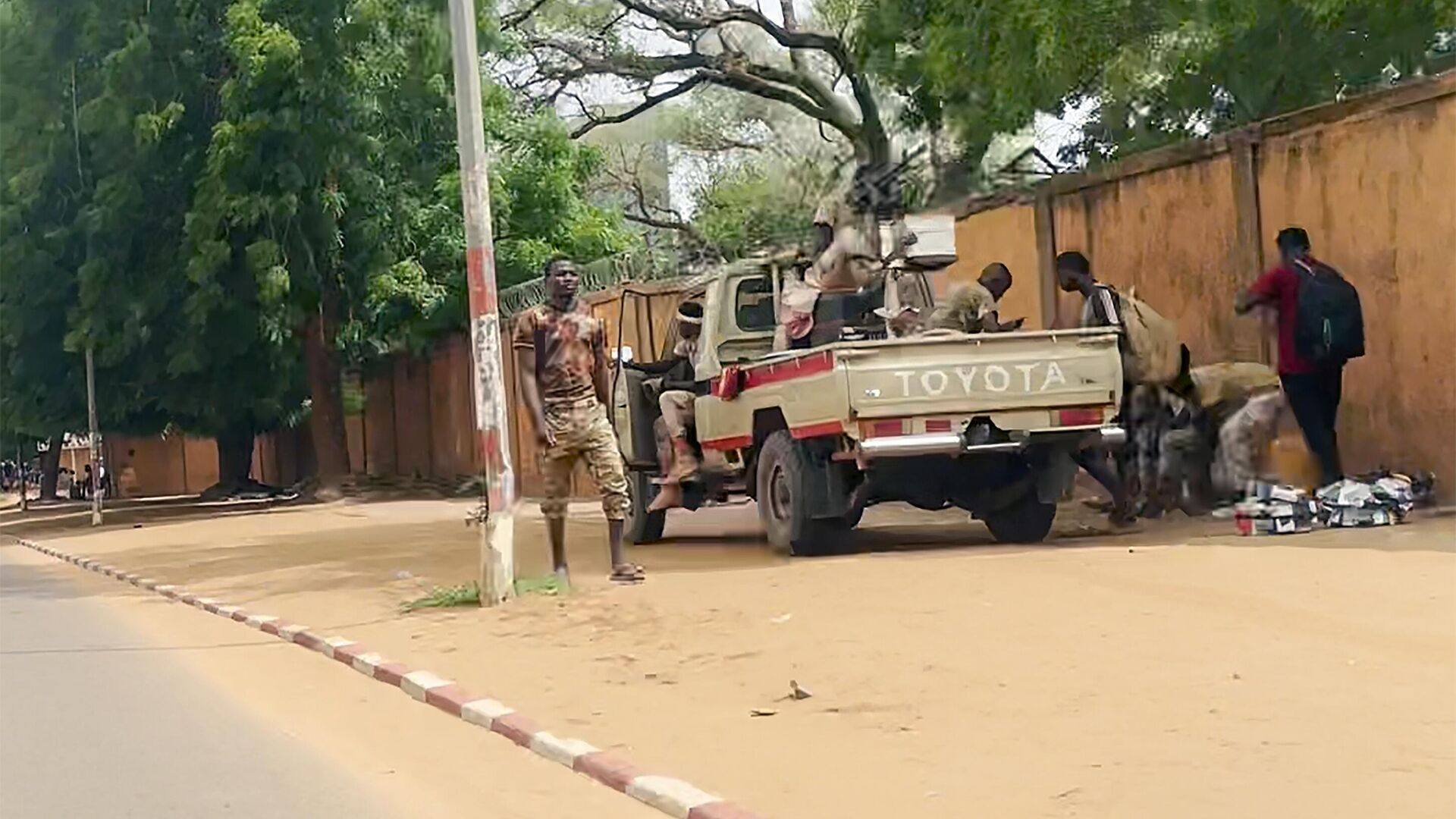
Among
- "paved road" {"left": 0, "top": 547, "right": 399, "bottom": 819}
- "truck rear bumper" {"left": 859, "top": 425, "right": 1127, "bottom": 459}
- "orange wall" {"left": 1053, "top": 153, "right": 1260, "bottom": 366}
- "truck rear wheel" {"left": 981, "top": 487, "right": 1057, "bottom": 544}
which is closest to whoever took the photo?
"paved road" {"left": 0, "top": 547, "right": 399, "bottom": 819}

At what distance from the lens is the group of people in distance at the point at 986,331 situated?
10.9 meters

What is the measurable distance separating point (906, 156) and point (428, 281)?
12.7 m

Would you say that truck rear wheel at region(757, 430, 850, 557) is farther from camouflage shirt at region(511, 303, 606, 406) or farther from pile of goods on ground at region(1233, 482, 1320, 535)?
pile of goods on ground at region(1233, 482, 1320, 535)

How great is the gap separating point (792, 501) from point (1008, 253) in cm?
617

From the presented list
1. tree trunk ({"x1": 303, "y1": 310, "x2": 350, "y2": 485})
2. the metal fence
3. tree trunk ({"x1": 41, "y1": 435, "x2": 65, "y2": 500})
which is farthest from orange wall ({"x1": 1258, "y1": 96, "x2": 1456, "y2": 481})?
tree trunk ({"x1": 41, "y1": 435, "x2": 65, "y2": 500})

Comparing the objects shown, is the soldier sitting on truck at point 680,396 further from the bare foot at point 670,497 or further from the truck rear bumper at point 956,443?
the truck rear bumper at point 956,443

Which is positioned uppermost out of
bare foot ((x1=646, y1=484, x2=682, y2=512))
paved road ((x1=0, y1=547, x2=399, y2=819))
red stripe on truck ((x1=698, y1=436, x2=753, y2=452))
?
red stripe on truck ((x1=698, y1=436, x2=753, y2=452))

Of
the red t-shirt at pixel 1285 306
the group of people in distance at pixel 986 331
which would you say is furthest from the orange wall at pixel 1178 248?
the red t-shirt at pixel 1285 306

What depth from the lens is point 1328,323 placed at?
1137 centimetres

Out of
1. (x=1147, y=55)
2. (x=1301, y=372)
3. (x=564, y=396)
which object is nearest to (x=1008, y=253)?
(x=1147, y=55)

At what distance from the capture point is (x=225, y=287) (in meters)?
26.7

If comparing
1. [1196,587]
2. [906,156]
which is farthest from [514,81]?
[1196,587]

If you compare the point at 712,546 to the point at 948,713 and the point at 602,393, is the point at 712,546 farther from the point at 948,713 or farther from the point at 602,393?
the point at 948,713

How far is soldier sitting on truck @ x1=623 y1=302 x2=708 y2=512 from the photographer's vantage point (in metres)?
13.3
